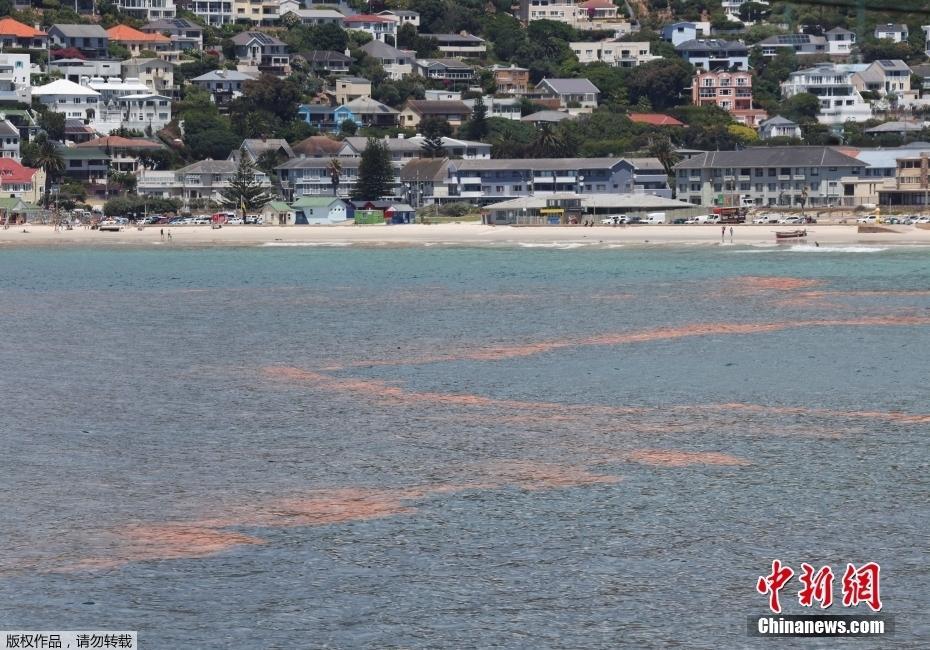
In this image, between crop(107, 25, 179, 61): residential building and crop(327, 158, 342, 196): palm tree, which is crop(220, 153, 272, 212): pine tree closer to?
crop(327, 158, 342, 196): palm tree

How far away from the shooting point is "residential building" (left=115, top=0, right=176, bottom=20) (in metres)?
176

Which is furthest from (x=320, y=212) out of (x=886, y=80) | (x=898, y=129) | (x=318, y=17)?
(x=886, y=80)

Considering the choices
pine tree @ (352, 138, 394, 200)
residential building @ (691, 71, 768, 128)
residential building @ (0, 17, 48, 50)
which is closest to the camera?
pine tree @ (352, 138, 394, 200)

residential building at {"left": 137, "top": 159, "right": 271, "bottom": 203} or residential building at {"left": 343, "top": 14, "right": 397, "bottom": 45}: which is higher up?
residential building at {"left": 343, "top": 14, "right": 397, "bottom": 45}

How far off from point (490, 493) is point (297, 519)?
3.09m

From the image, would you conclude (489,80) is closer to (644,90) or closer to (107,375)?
(644,90)

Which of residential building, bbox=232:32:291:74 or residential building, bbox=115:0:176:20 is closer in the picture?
residential building, bbox=232:32:291:74

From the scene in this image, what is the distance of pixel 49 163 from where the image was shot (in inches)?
4783

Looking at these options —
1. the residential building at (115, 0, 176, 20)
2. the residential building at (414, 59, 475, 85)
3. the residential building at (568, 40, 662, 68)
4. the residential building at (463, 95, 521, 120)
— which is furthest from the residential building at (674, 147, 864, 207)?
the residential building at (115, 0, 176, 20)

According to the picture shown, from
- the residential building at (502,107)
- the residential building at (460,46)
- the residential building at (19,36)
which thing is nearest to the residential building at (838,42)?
the residential building at (460,46)

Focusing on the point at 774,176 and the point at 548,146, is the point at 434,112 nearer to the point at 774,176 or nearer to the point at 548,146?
the point at 548,146

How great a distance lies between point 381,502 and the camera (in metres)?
23.7

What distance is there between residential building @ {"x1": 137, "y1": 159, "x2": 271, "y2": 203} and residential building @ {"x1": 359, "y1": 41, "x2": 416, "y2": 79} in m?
43.1

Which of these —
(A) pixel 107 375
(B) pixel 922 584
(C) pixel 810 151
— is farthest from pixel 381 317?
(C) pixel 810 151
